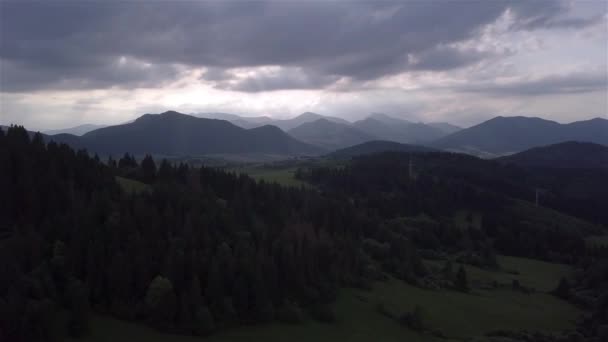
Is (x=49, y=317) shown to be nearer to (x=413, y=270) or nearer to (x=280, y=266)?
(x=280, y=266)

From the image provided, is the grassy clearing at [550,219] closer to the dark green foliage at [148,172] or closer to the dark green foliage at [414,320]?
the dark green foliage at [414,320]

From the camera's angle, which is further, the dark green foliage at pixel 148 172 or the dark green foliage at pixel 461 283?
the dark green foliage at pixel 148 172

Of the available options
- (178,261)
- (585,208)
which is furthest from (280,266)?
(585,208)

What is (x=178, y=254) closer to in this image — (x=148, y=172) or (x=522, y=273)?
(x=148, y=172)

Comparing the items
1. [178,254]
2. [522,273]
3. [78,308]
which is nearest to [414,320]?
[178,254]

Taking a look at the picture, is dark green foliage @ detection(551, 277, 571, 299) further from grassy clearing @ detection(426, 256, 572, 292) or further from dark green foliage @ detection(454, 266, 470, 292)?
dark green foliage @ detection(454, 266, 470, 292)

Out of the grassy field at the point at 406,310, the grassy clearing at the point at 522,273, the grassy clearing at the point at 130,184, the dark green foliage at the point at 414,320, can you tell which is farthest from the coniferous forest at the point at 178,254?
the grassy clearing at the point at 522,273
